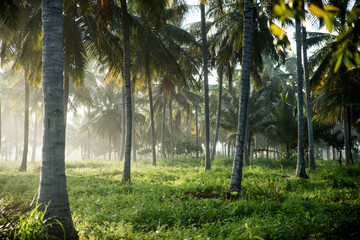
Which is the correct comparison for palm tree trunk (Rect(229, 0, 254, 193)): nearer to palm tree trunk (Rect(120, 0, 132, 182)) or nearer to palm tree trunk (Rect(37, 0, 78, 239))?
palm tree trunk (Rect(120, 0, 132, 182))

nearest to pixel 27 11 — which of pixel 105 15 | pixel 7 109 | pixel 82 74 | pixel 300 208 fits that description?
pixel 82 74

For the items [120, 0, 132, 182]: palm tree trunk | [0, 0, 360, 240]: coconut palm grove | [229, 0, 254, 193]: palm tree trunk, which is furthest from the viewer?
[120, 0, 132, 182]: palm tree trunk

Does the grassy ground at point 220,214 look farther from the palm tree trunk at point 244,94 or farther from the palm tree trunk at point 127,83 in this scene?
the palm tree trunk at point 127,83

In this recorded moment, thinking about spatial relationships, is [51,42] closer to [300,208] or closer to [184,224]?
[184,224]

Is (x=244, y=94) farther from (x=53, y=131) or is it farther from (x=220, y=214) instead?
(x=53, y=131)

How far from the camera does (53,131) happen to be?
4.12m

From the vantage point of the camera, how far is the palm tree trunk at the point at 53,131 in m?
3.96

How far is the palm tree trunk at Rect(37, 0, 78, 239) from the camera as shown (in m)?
3.96

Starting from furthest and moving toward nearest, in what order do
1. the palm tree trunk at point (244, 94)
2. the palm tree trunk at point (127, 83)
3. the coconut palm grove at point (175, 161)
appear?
1. the palm tree trunk at point (127, 83)
2. the palm tree trunk at point (244, 94)
3. the coconut palm grove at point (175, 161)

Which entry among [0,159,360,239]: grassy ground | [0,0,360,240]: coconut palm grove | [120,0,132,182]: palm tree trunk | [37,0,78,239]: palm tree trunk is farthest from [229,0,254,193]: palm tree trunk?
[37,0,78,239]: palm tree trunk

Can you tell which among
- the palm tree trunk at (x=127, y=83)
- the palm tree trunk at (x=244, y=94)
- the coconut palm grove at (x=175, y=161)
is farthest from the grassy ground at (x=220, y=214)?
the palm tree trunk at (x=127, y=83)

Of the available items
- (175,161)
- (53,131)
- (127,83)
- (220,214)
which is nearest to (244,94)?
(220,214)

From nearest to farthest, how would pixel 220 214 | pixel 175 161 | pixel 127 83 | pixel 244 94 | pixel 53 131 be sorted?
pixel 53 131 → pixel 220 214 → pixel 244 94 → pixel 127 83 → pixel 175 161

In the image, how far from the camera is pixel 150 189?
8102mm
